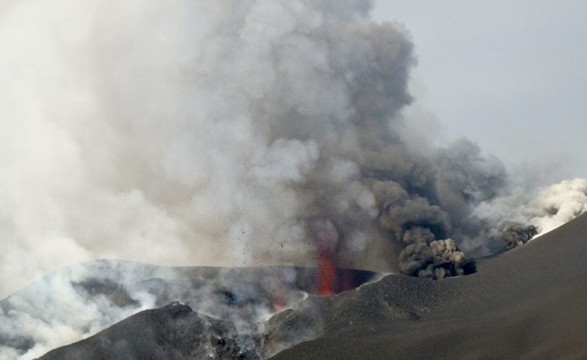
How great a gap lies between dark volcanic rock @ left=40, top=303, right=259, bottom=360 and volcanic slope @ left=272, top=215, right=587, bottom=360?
99.9 inches

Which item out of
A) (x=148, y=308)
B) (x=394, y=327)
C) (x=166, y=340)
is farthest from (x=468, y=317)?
(x=148, y=308)

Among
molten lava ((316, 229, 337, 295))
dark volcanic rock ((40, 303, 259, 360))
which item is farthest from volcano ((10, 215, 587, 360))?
molten lava ((316, 229, 337, 295))

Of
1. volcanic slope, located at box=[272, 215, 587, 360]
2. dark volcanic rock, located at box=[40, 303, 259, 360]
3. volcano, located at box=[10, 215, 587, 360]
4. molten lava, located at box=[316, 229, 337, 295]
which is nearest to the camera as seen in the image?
dark volcanic rock, located at box=[40, 303, 259, 360]

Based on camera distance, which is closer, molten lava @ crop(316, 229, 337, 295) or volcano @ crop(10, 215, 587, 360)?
volcano @ crop(10, 215, 587, 360)

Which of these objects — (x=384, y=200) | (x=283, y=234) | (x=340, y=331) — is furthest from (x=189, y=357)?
(x=384, y=200)

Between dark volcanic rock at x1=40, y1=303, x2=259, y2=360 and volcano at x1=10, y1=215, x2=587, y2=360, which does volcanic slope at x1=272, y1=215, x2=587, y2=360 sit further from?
dark volcanic rock at x1=40, y1=303, x2=259, y2=360

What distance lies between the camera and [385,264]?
6047cm

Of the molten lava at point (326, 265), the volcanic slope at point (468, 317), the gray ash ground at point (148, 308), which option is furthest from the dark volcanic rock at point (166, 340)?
the molten lava at point (326, 265)

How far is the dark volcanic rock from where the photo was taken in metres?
41.8

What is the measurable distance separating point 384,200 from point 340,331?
18.6 meters

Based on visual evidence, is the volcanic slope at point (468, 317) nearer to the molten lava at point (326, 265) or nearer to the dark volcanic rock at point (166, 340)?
the dark volcanic rock at point (166, 340)

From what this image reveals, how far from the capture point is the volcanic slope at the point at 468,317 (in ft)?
141

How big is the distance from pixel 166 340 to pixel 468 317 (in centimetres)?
1555

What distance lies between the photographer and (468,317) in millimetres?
47188
